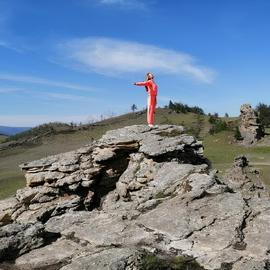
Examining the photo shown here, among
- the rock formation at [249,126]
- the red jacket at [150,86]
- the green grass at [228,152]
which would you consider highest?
the red jacket at [150,86]

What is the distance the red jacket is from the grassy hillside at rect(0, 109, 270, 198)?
25898 millimetres

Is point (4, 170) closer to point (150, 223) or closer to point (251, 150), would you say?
point (251, 150)

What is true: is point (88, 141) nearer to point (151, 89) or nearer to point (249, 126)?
point (249, 126)

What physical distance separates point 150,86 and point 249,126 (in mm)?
51278

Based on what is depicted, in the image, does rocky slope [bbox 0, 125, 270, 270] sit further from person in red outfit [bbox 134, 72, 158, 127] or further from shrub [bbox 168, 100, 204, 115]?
shrub [bbox 168, 100, 204, 115]

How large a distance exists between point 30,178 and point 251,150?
50.4 metres

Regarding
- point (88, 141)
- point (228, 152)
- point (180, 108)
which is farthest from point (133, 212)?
point (180, 108)

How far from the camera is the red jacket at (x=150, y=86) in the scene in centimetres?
2378

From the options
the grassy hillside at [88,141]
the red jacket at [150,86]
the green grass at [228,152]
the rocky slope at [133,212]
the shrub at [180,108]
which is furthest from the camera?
the shrub at [180,108]

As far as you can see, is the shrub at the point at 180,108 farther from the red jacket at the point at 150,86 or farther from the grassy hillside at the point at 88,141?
the red jacket at the point at 150,86

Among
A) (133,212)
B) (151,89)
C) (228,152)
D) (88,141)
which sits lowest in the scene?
(228,152)

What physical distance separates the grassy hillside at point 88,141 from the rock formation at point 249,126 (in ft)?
7.77

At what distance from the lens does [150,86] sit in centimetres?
2383

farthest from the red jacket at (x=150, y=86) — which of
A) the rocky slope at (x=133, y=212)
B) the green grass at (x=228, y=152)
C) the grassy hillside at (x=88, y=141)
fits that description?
the grassy hillside at (x=88, y=141)
